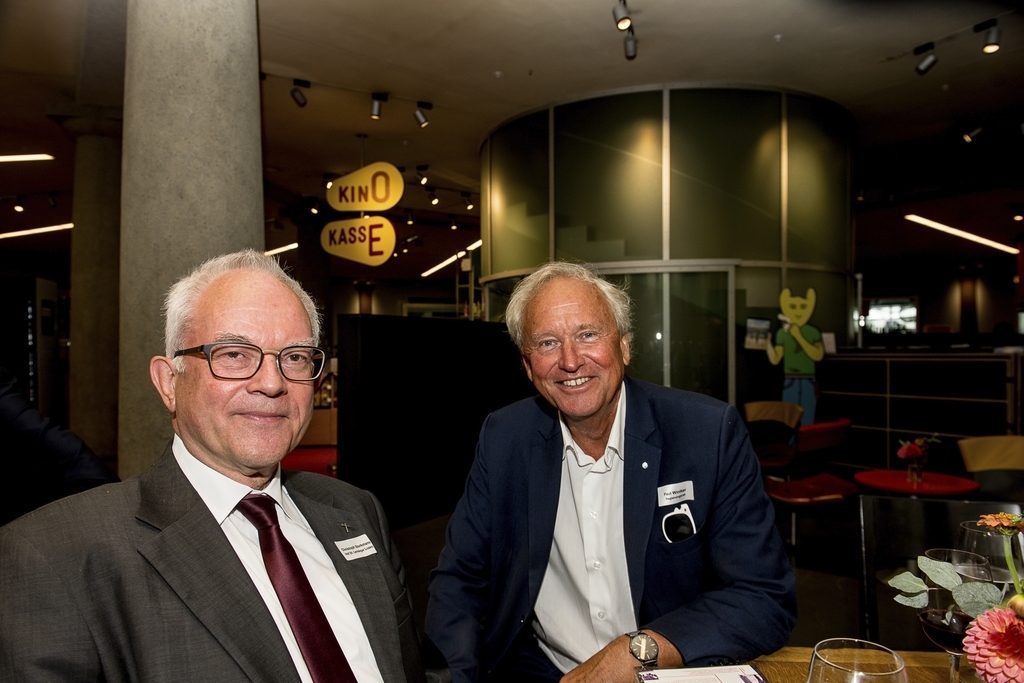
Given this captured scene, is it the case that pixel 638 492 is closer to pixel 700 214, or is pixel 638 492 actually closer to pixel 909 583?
pixel 909 583

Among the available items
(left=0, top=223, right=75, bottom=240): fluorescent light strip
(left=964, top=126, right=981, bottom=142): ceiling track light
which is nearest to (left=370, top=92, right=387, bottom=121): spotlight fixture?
(left=964, top=126, right=981, bottom=142): ceiling track light

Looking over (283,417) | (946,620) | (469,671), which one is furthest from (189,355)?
(946,620)

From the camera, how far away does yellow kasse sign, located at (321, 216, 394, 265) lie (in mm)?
7133

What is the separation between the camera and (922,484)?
4.21 m

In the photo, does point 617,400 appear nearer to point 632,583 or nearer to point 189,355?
point 632,583

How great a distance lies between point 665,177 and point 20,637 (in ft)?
21.5

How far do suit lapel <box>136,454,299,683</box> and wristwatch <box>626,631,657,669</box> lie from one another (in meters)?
0.72

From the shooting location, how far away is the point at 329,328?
63.3 feet

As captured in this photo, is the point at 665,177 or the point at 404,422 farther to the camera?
the point at 665,177

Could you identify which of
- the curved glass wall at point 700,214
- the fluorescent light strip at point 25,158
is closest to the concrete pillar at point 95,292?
the fluorescent light strip at point 25,158

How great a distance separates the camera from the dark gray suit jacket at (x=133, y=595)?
0.90 m

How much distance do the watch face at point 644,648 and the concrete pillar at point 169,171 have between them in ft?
6.63

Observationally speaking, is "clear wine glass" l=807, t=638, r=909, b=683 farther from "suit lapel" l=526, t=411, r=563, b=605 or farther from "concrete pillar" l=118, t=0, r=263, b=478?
"concrete pillar" l=118, t=0, r=263, b=478

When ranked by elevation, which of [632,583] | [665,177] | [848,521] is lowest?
[848,521]
